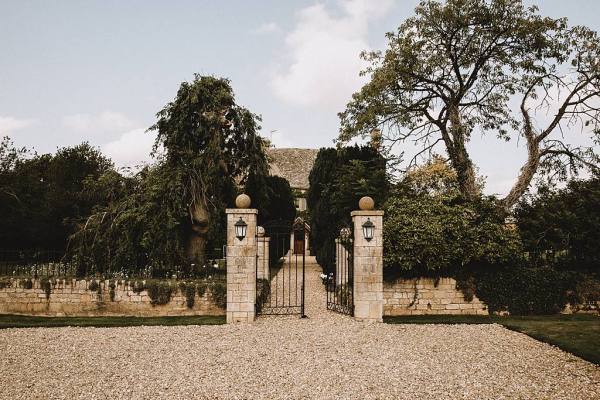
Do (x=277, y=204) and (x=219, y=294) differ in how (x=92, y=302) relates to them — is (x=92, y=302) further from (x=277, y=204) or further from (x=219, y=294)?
(x=277, y=204)

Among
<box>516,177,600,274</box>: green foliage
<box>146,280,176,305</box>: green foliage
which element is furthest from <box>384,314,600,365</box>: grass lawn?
<box>146,280,176,305</box>: green foliage

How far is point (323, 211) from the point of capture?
1861cm

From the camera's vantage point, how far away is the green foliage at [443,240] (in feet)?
35.0

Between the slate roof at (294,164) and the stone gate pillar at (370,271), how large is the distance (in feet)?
87.1

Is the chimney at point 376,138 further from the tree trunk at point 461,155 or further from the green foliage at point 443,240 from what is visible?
the green foliage at point 443,240

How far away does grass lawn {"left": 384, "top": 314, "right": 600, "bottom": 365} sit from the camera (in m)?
7.58

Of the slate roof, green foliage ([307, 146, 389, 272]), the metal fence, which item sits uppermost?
the slate roof

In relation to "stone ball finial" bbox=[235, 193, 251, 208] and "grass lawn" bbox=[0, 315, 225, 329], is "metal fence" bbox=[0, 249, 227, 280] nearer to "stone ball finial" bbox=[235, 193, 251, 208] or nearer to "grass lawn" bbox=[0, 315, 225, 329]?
"grass lawn" bbox=[0, 315, 225, 329]

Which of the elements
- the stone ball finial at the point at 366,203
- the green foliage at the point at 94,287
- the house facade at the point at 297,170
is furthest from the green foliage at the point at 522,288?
the house facade at the point at 297,170

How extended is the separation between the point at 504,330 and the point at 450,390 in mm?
4349

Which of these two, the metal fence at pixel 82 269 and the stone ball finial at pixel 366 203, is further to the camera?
the metal fence at pixel 82 269

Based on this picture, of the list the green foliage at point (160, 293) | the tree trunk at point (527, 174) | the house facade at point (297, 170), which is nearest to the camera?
the green foliage at point (160, 293)

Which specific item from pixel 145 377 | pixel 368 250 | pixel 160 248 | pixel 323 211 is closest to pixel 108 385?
pixel 145 377

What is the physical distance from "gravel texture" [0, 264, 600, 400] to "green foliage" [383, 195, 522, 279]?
64.3 inches
